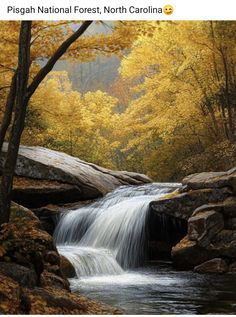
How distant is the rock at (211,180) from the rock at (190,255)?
188 cm

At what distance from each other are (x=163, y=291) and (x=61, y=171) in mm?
7659

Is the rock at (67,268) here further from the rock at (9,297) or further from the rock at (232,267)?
the rock at (9,297)

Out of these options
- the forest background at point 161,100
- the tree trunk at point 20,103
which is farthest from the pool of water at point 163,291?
the forest background at point 161,100

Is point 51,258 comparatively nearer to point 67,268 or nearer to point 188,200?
point 67,268

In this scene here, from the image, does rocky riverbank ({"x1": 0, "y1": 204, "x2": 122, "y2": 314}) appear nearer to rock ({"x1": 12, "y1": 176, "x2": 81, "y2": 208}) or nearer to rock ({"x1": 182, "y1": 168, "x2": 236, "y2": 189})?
rock ({"x1": 182, "y1": 168, "x2": 236, "y2": 189})

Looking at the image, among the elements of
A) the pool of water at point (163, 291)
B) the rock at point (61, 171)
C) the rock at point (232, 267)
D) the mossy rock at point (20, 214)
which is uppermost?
the rock at point (61, 171)

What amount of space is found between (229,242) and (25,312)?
259 inches

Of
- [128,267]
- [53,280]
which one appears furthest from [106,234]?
[53,280]

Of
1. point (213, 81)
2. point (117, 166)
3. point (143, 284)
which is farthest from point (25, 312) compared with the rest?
point (117, 166)

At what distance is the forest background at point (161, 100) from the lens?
35.0 feet

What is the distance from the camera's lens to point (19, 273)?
6566 millimetres

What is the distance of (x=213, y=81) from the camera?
62.4 feet
